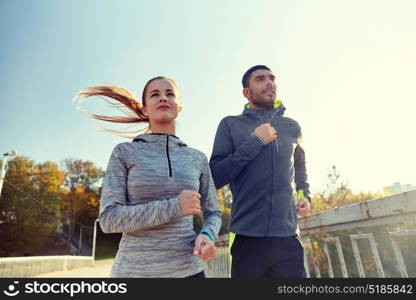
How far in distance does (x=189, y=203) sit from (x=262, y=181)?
888mm

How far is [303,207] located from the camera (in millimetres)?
2145

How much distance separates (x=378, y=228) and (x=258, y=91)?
1.44m

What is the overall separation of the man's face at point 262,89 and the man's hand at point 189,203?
54.9 inches

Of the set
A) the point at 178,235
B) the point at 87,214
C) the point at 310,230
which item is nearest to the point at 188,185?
the point at 178,235

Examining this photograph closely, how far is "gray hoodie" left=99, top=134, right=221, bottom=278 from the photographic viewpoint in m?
1.37

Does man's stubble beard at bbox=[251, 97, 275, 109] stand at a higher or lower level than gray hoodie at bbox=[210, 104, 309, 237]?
higher

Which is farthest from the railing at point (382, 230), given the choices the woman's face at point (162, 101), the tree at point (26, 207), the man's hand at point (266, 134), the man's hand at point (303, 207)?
the tree at point (26, 207)

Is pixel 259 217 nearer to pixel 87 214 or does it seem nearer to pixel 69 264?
pixel 69 264

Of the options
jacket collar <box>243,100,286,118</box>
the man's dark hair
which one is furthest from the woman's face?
the man's dark hair

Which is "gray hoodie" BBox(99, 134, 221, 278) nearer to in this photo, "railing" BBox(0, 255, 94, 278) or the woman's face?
the woman's face

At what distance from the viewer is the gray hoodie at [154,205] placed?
1.37 metres

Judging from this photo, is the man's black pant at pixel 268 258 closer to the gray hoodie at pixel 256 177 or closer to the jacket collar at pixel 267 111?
the gray hoodie at pixel 256 177

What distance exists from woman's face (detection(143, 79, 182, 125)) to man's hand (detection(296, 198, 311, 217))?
120 cm

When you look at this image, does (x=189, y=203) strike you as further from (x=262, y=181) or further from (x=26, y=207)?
(x=26, y=207)
